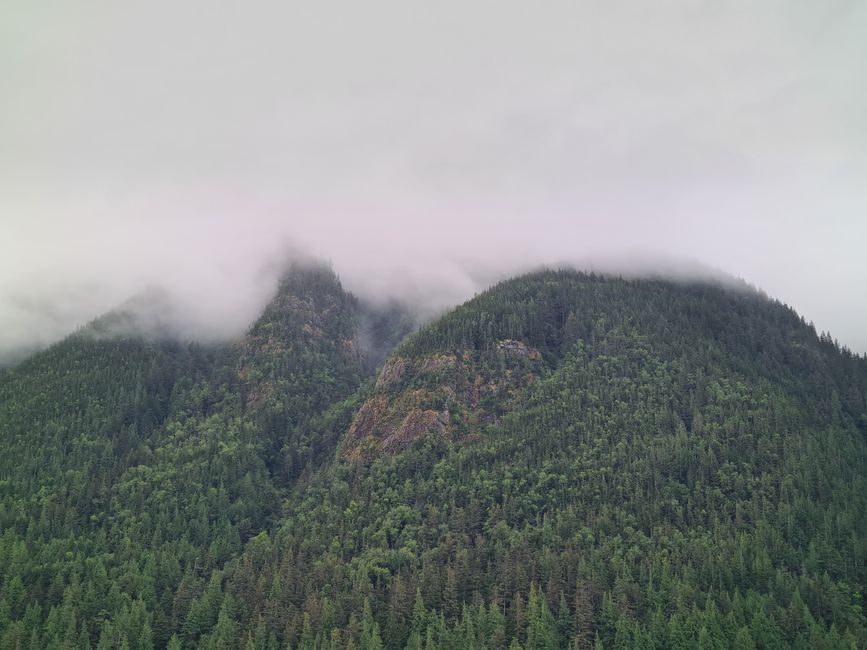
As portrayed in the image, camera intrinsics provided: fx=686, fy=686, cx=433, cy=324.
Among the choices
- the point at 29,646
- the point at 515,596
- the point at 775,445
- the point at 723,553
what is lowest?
the point at 29,646

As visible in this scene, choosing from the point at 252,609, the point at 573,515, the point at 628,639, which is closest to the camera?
the point at 628,639

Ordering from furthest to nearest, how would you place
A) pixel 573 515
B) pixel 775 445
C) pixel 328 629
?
pixel 775 445 < pixel 573 515 < pixel 328 629

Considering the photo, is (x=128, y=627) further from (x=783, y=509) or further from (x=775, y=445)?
(x=775, y=445)

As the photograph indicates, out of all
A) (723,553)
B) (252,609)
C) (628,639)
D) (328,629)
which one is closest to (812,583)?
(723,553)

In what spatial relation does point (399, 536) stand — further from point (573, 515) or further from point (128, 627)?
point (128, 627)

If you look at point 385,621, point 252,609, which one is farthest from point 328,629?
point 252,609

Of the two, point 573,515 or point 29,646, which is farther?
point 573,515

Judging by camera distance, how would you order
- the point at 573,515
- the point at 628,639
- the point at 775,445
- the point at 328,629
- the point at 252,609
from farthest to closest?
the point at 775,445
the point at 573,515
the point at 252,609
the point at 328,629
the point at 628,639

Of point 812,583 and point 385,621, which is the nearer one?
point 812,583

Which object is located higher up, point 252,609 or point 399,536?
point 399,536
